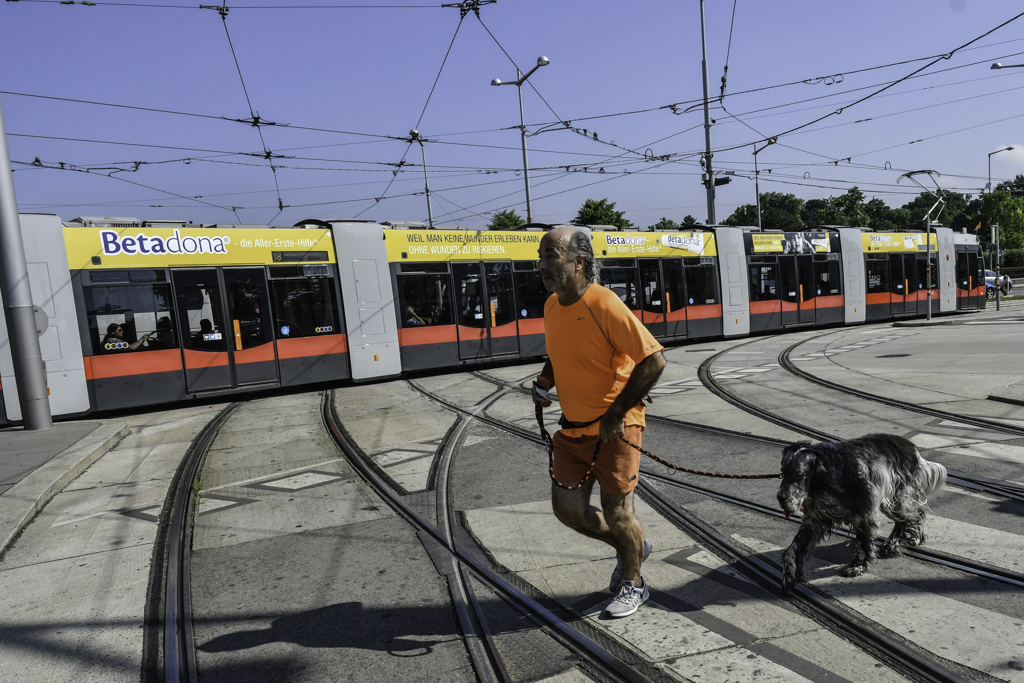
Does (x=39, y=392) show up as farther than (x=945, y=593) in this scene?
Yes

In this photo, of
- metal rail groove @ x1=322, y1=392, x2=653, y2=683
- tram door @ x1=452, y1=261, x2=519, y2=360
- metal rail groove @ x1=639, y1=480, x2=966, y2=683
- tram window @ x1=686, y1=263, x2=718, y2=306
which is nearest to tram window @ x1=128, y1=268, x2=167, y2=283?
tram door @ x1=452, y1=261, x2=519, y2=360

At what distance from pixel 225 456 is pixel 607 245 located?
1154 centimetres

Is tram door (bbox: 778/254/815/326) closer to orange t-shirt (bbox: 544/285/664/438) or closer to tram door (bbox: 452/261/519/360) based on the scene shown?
tram door (bbox: 452/261/519/360)

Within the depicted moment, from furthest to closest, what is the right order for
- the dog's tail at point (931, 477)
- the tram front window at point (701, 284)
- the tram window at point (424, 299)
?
the tram front window at point (701, 284) → the tram window at point (424, 299) → the dog's tail at point (931, 477)

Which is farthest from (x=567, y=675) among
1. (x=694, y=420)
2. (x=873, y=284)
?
(x=873, y=284)

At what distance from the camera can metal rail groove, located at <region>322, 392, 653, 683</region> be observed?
283 centimetres

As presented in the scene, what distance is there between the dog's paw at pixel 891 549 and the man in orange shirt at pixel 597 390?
1449mm

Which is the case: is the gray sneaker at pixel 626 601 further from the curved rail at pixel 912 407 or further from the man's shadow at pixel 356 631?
the curved rail at pixel 912 407

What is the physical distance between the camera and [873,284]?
2308cm

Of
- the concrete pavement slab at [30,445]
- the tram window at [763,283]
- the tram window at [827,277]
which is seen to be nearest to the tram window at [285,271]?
the concrete pavement slab at [30,445]

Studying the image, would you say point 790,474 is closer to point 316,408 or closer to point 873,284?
point 316,408

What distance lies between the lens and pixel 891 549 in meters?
3.70

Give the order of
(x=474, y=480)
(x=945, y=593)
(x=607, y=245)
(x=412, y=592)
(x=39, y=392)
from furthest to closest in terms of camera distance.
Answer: (x=607, y=245) → (x=39, y=392) → (x=474, y=480) → (x=412, y=592) → (x=945, y=593)

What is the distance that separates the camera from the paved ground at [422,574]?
2.95m
